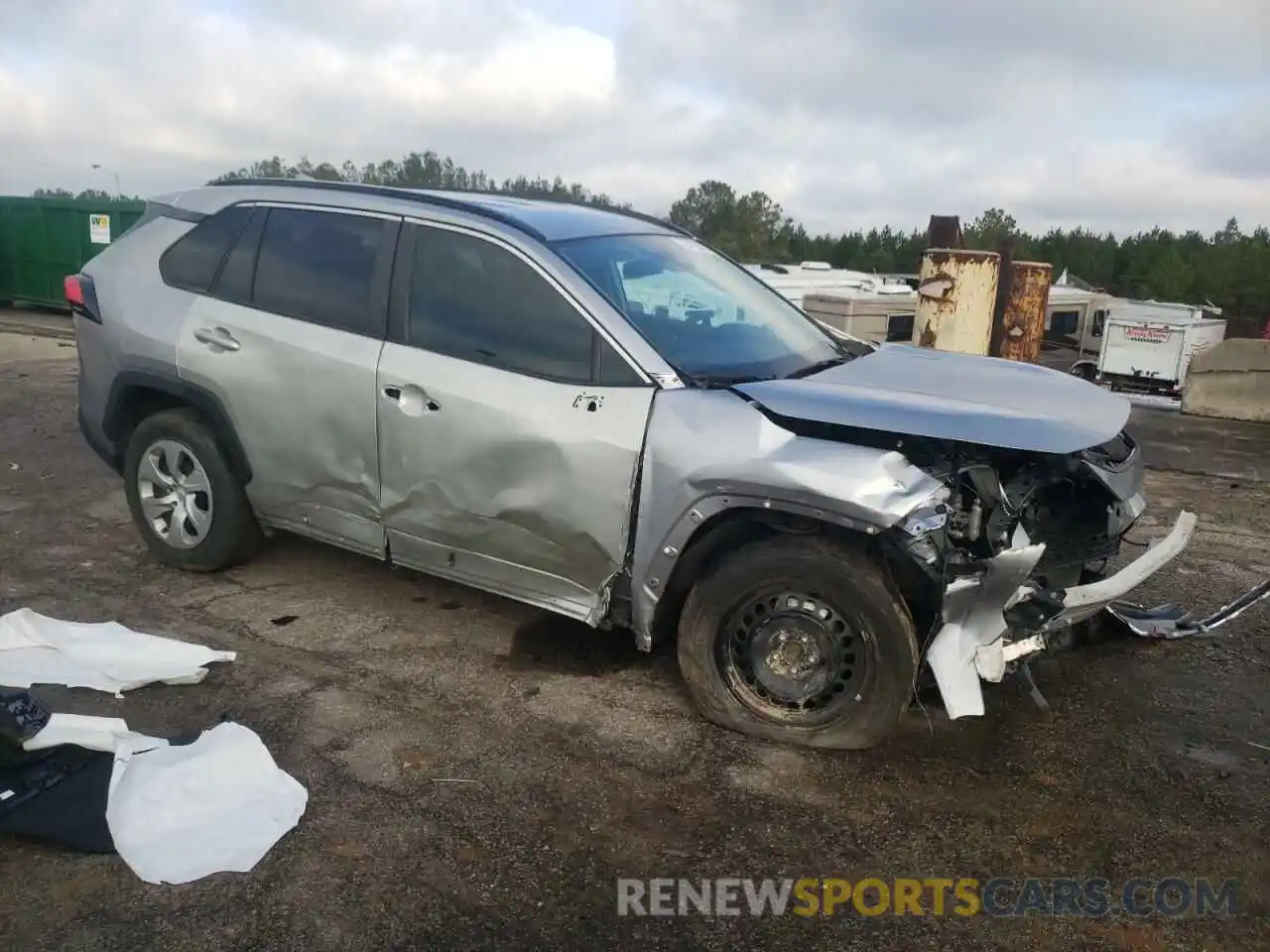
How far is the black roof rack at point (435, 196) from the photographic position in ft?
13.0

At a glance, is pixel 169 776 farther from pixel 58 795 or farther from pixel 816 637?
pixel 816 637

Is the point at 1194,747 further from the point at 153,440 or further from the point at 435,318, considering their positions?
the point at 153,440

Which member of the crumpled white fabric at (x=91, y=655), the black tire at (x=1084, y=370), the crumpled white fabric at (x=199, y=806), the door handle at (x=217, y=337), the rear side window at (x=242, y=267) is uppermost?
the rear side window at (x=242, y=267)

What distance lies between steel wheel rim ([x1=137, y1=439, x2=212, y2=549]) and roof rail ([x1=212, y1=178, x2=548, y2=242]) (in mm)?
1319

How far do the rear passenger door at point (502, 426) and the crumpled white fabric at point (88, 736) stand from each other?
122cm

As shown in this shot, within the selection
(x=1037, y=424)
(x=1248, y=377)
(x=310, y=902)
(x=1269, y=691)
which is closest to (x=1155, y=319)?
(x=1248, y=377)

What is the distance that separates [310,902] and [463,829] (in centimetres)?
49

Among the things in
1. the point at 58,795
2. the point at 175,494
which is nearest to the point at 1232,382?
the point at 175,494

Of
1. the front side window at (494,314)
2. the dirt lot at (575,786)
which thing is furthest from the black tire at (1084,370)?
the front side window at (494,314)

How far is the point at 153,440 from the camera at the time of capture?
473cm

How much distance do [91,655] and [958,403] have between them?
3.46 meters

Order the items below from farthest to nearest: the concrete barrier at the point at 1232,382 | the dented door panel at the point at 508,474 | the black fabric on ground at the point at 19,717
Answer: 1. the concrete barrier at the point at 1232,382
2. the dented door panel at the point at 508,474
3. the black fabric on ground at the point at 19,717

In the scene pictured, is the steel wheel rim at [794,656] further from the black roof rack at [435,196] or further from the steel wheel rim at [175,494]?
the steel wheel rim at [175,494]

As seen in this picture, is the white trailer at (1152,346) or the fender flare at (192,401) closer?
the fender flare at (192,401)
